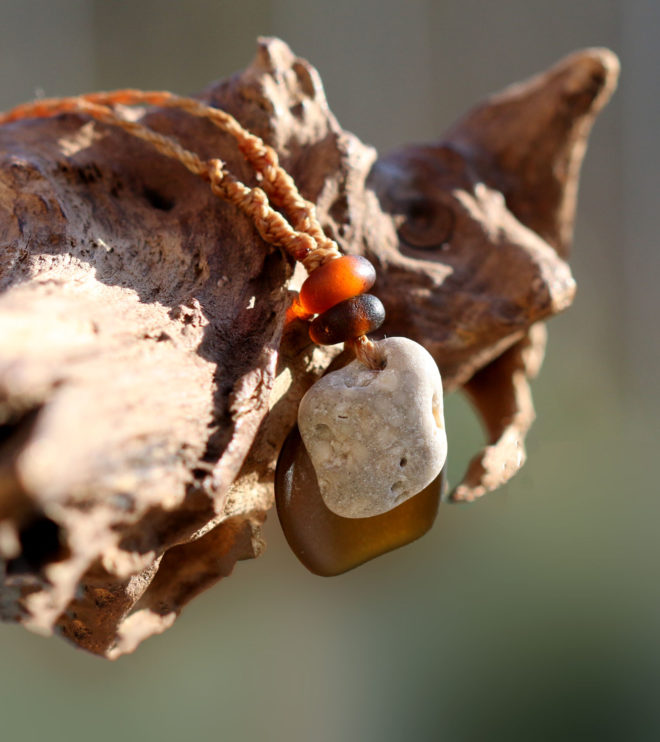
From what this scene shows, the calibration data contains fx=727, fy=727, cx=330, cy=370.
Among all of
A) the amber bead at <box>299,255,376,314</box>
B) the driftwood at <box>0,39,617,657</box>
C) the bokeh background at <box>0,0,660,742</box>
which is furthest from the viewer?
the bokeh background at <box>0,0,660,742</box>

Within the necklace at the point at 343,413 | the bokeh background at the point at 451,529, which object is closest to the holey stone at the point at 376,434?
the necklace at the point at 343,413

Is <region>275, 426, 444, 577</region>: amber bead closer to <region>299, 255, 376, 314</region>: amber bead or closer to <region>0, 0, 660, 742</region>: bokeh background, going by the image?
<region>299, 255, 376, 314</region>: amber bead

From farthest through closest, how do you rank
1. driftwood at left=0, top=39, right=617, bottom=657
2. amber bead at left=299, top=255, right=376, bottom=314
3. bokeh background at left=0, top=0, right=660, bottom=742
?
bokeh background at left=0, top=0, right=660, bottom=742 → amber bead at left=299, top=255, right=376, bottom=314 → driftwood at left=0, top=39, right=617, bottom=657

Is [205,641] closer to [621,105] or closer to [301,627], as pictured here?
[301,627]

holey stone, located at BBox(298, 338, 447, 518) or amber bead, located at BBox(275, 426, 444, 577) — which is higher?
holey stone, located at BBox(298, 338, 447, 518)

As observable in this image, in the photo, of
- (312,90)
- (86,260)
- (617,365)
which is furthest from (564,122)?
(617,365)

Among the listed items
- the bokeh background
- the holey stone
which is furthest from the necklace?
the bokeh background

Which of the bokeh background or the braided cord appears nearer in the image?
the braided cord
